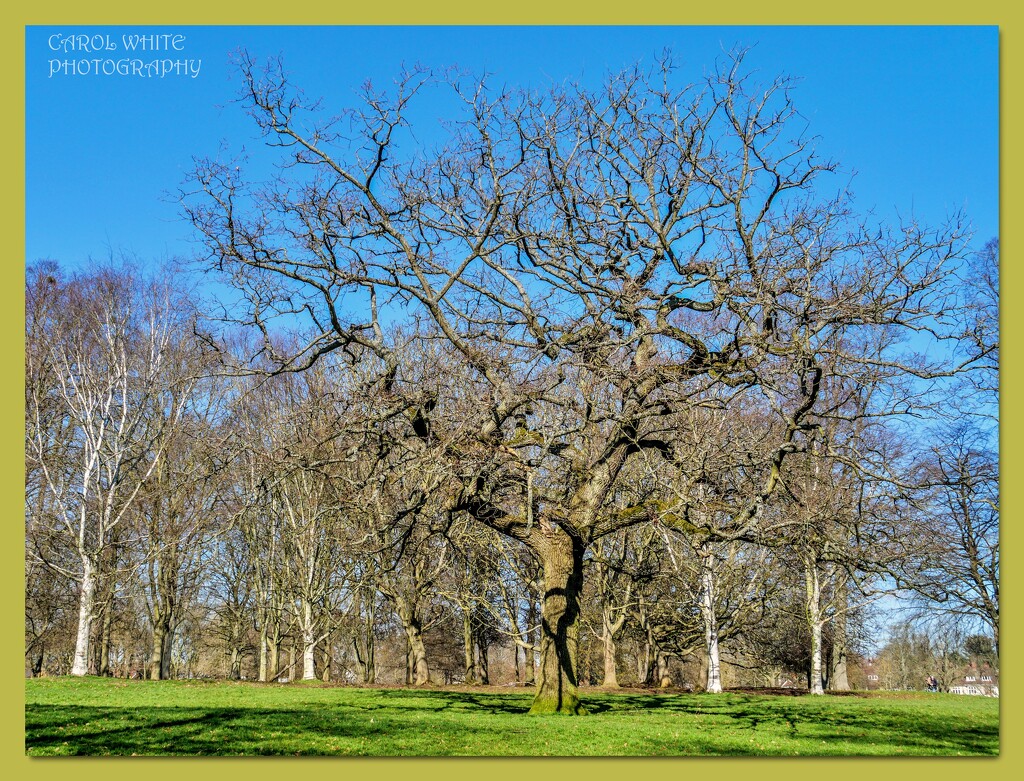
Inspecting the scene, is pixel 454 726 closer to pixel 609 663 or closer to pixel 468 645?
pixel 609 663

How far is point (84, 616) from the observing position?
16.3 m

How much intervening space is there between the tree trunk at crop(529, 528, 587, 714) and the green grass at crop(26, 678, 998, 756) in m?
0.48

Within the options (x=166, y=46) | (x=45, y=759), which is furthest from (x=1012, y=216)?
(x=45, y=759)

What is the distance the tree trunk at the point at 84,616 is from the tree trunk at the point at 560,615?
32.3ft

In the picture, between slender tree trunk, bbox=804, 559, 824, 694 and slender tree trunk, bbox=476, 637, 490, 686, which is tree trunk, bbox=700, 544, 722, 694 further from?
slender tree trunk, bbox=476, 637, 490, 686

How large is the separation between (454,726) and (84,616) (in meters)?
10.0

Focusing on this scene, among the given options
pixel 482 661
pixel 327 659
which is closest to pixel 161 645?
pixel 327 659

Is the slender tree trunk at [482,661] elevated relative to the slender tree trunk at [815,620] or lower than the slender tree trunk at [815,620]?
lower

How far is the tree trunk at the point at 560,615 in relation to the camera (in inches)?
448

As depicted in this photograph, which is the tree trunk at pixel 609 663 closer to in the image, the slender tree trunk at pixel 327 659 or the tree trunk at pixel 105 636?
the slender tree trunk at pixel 327 659

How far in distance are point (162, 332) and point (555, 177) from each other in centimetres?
1144

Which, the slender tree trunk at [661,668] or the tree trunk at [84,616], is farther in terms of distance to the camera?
the slender tree trunk at [661,668]

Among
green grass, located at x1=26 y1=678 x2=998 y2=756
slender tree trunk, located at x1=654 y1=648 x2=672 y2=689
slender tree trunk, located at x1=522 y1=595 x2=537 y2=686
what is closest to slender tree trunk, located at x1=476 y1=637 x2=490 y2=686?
slender tree trunk, located at x1=522 y1=595 x2=537 y2=686

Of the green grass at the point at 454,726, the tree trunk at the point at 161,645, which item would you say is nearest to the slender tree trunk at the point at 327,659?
the tree trunk at the point at 161,645
